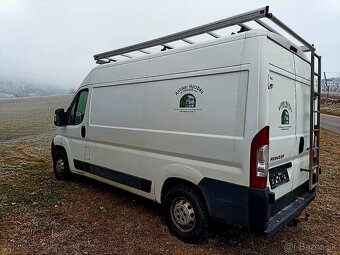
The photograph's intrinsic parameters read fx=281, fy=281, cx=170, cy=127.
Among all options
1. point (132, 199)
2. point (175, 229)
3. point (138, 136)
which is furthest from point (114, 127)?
point (175, 229)

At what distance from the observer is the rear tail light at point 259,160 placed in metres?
2.97

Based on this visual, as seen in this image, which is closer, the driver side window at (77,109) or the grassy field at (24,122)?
the driver side window at (77,109)

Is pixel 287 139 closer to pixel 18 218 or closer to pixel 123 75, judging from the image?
pixel 123 75

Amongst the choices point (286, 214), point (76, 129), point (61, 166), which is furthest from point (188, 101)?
point (61, 166)

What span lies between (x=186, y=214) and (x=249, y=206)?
3.24 feet

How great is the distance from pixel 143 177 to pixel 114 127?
41.8 inches

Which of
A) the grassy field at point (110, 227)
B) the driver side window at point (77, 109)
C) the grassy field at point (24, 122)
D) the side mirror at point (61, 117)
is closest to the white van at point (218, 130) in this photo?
the grassy field at point (110, 227)

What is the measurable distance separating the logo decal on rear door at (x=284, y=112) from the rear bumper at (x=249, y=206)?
87 cm

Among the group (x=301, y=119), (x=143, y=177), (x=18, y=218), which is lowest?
(x=18, y=218)

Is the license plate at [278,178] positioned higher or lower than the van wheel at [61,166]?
higher

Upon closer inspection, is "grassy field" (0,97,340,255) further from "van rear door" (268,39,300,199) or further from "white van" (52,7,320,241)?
"van rear door" (268,39,300,199)

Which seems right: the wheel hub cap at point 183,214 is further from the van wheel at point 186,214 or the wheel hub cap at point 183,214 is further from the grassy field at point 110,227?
the grassy field at point 110,227

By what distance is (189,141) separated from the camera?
3596 millimetres

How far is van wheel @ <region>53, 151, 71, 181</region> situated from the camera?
20.6ft
